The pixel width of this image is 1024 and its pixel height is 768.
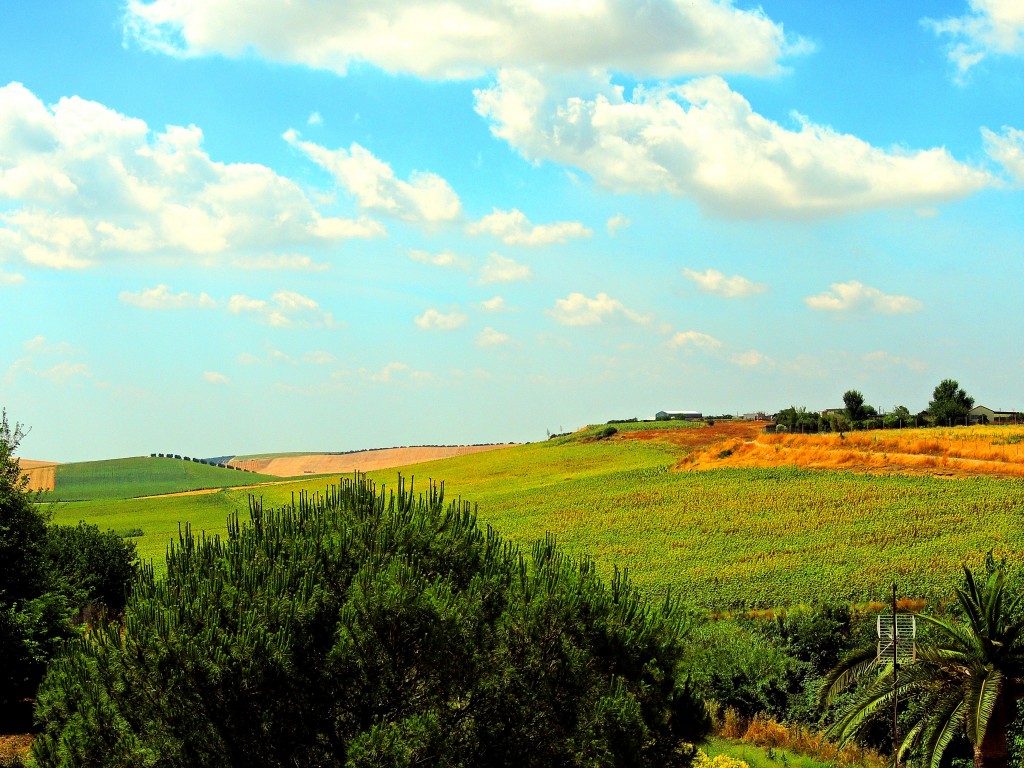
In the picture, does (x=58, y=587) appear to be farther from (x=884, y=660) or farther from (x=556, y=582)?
(x=884, y=660)

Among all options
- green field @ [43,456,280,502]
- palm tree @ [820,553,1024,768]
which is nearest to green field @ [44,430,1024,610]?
palm tree @ [820,553,1024,768]

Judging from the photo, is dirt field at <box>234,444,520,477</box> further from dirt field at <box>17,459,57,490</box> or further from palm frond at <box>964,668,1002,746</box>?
palm frond at <box>964,668,1002,746</box>

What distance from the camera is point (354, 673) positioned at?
18109mm

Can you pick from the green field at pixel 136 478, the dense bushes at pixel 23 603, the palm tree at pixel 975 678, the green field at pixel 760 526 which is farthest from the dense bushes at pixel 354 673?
the green field at pixel 136 478

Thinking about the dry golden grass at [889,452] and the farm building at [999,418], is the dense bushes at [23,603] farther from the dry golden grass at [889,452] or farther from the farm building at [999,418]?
the farm building at [999,418]

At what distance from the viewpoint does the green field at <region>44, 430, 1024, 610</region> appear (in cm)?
4594

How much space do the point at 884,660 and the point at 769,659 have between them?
27.9 ft

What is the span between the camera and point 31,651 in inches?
1212

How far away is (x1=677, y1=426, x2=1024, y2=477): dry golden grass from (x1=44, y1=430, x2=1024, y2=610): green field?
2.72 metres

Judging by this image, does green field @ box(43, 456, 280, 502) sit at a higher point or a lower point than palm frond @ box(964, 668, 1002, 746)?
higher

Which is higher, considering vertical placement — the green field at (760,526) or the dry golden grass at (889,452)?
the dry golden grass at (889,452)

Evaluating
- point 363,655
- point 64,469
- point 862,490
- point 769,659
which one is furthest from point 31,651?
point 64,469

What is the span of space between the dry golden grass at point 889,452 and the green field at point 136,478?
238 feet

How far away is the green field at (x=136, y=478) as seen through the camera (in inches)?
4941
